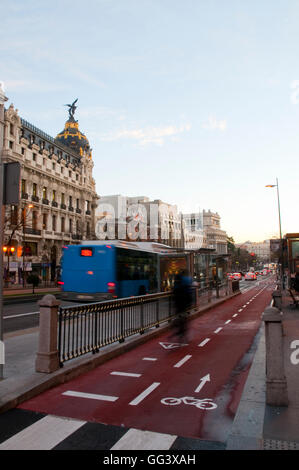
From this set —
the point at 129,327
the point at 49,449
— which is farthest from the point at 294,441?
the point at 129,327

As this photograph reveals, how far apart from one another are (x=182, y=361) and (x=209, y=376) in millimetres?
1185

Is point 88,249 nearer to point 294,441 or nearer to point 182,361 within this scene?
point 182,361

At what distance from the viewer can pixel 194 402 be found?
5320 millimetres

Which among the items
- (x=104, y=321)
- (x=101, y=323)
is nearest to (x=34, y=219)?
(x=104, y=321)

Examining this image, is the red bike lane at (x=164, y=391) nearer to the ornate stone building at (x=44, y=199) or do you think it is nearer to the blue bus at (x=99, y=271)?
the blue bus at (x=99, y=271)

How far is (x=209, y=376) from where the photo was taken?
6.66 meters

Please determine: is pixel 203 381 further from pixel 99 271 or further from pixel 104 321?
pixel 99 271

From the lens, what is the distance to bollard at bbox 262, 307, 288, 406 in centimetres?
499

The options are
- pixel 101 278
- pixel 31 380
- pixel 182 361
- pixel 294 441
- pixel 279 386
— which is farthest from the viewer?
pixel 101 278

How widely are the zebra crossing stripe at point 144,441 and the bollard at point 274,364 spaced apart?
67.2 inches

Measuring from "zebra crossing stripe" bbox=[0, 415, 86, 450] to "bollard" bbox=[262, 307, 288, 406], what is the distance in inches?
105

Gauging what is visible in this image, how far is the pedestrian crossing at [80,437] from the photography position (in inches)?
156

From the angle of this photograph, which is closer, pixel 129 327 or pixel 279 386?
pixel 279 386

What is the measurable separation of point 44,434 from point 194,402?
223 centimetres
